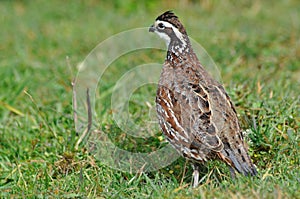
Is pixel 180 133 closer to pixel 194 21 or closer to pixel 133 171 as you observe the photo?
pixel 133 171

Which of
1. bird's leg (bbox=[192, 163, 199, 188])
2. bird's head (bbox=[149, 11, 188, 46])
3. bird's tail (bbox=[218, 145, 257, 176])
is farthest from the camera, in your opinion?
bird's head (bbox=[149, 11, 188, 46])

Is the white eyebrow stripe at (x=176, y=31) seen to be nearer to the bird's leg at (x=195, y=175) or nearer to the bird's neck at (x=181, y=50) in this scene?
the bird's neck at (x=181, y=50)

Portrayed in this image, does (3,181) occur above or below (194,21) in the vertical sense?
below

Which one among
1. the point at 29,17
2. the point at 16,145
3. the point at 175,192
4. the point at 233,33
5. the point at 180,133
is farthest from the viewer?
the point at 29,17

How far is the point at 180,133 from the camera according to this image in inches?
191

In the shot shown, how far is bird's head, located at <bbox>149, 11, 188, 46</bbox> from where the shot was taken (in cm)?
531

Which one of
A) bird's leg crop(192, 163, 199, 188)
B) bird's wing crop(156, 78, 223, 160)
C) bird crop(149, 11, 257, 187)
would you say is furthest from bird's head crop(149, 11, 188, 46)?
bird's leg crop(192, 163, 199, 188)

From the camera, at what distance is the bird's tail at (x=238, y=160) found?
4.68m

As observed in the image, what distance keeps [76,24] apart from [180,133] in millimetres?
6393

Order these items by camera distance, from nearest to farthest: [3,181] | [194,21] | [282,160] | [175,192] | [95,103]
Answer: [175,192]
[282,160]
[3,181]
[95,103]
[194,21]

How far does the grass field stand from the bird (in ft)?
0.80

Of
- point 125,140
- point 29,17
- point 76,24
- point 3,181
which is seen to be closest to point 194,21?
point 76,24

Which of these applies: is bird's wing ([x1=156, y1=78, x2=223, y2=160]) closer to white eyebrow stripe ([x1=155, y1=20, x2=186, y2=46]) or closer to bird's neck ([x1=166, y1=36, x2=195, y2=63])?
bird's neck ([x1=166, y1=36, x2=195, y2=63])

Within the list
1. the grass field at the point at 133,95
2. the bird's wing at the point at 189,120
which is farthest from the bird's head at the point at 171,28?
the grass field at the point at 133,95
